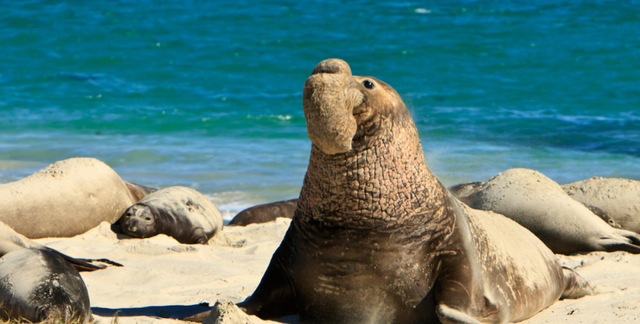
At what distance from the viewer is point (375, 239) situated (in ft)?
12.3

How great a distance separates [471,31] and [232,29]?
760cm

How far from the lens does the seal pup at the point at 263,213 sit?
853 centimetres

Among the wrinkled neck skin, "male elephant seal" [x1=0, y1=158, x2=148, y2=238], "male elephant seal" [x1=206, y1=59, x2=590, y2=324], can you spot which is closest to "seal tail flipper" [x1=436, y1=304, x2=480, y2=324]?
"male elephant seal" [x1=206, y1=59, x2=590, y2=324]

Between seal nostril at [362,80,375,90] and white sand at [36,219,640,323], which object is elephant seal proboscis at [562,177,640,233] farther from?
seal nostril at [362,80,375,90]

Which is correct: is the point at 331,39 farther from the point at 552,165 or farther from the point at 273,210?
the point at 273,210

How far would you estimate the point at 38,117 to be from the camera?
677 inches

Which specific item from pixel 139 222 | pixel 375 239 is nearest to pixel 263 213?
pixel 139 222

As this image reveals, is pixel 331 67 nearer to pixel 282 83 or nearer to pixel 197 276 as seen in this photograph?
pixel 197 276

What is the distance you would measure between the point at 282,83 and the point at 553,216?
15027 millimetres

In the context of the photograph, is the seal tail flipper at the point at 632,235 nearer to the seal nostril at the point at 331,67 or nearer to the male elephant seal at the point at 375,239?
the male elephant seal at the point at 375,239

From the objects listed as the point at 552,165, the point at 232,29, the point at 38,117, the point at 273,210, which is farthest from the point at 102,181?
the point at 232,29

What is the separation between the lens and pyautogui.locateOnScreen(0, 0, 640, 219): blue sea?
1244 centimetres

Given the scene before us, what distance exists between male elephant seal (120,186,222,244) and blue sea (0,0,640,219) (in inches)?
55.1

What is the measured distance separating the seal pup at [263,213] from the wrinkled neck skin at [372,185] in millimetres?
4686
